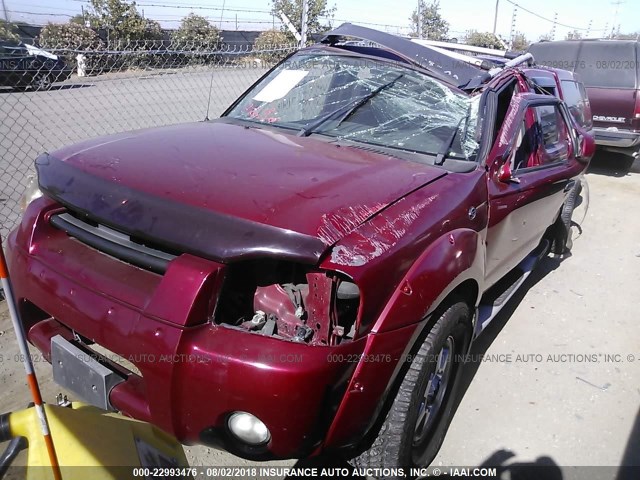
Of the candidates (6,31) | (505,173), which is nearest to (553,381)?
(505,173)

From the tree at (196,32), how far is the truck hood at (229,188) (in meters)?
17.7

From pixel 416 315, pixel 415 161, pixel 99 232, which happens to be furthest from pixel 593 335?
pixel 99 232

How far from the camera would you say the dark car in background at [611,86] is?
8398 mm

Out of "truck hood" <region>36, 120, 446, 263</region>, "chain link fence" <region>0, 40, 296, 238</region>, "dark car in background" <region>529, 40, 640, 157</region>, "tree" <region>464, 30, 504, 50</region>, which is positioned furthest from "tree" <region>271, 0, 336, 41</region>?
"truck hood" <region>36, 120, 446, 263</region>

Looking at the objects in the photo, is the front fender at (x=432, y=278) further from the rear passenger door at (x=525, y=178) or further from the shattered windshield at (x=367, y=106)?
the shattered windshield at (x=367, y=106)

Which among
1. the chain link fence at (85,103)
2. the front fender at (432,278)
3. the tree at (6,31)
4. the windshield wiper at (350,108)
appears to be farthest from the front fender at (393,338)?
the tree at (6,31)

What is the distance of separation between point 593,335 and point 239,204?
3.09 metres

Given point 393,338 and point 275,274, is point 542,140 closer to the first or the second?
point 393,338

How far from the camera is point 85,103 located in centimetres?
1121

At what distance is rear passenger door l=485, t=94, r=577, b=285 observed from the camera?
302 cm

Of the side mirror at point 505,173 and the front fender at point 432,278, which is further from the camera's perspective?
the side mirror at point 505,173

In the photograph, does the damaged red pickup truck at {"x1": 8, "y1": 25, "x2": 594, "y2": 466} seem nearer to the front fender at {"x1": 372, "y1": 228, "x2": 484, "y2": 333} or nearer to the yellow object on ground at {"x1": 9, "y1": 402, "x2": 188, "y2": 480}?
the front fender at {"x1": 372, "y1": 228, "x2": 484, "y2": 333}

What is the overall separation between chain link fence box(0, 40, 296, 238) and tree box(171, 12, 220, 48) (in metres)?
4.42

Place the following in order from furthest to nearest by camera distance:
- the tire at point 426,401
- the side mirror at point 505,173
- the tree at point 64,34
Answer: the tree at point 64,34, the side mirror at point 505,173, the tire at point 426,401
